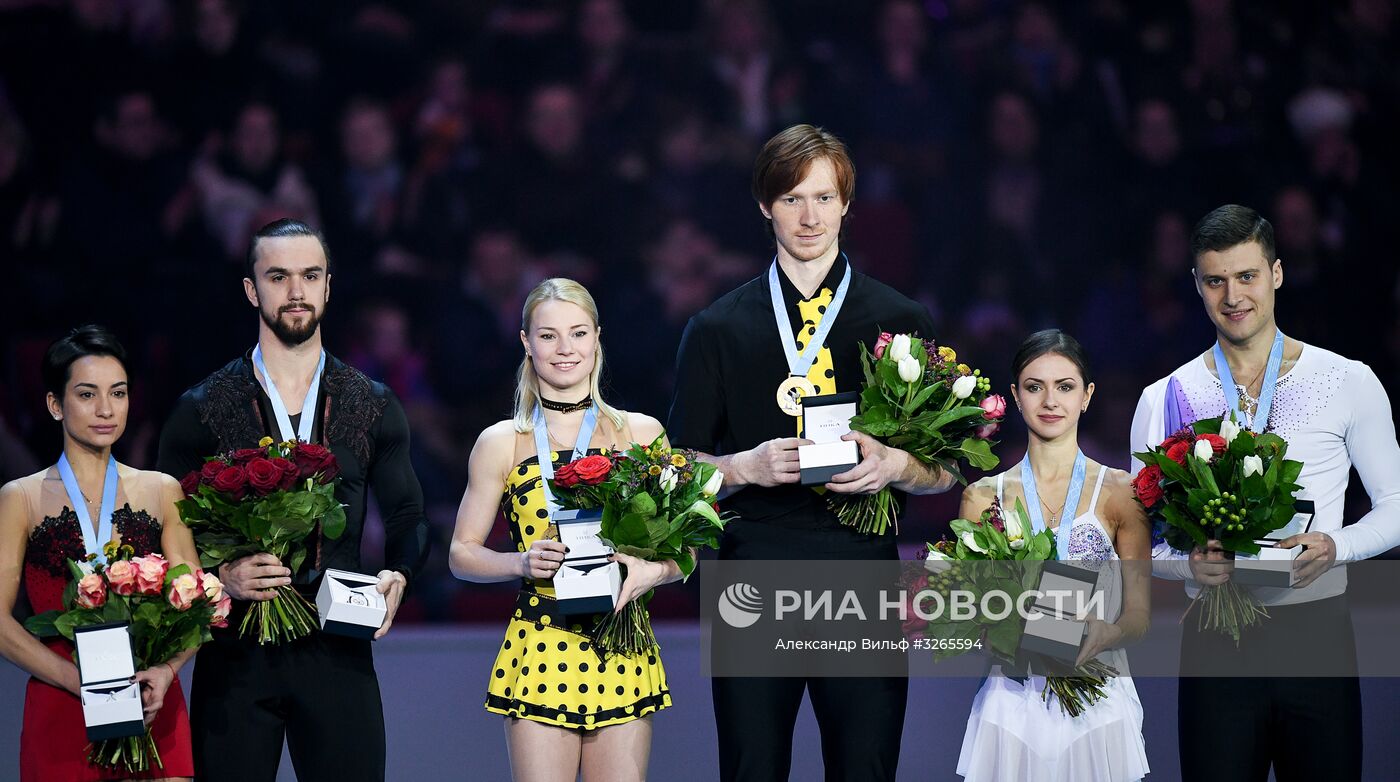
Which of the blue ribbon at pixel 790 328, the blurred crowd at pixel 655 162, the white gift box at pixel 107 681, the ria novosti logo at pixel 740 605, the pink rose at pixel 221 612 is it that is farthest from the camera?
the blurred crowd at pixel 655 162

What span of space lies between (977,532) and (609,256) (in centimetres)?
324

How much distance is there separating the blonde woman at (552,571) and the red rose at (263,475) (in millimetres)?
517

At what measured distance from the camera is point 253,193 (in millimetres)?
6152

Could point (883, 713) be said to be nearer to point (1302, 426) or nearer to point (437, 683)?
point (1302, 426)

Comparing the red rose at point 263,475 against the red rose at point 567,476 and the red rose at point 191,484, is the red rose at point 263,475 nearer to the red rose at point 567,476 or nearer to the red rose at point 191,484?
the red rose at point 191,484

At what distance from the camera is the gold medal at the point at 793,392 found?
352cm

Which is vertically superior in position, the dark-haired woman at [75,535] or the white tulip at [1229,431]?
the white tulip at [1229,431]

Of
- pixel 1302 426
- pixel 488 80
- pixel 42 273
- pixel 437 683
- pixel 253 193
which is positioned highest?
pixel 488 80

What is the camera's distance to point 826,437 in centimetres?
332

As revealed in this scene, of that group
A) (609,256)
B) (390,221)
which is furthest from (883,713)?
(390,221)

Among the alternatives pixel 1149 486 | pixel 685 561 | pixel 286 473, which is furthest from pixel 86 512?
pixel 1149 486

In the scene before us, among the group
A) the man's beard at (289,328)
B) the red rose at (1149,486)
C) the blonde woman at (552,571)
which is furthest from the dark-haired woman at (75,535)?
the red rose at (1149,486)

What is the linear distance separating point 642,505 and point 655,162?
339cm

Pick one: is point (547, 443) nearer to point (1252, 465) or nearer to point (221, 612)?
point (221, 612)
